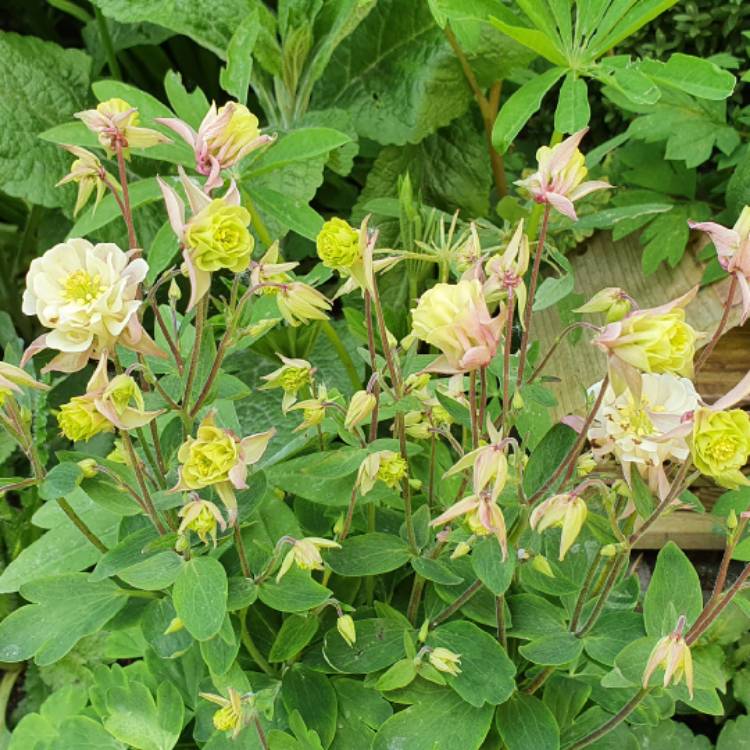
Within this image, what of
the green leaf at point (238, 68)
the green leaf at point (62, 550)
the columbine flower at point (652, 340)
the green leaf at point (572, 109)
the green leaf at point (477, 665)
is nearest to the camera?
the columbine flower at point (652, 340)

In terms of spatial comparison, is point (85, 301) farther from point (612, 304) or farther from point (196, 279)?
point (612, 304)

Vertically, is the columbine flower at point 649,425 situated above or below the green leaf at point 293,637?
above

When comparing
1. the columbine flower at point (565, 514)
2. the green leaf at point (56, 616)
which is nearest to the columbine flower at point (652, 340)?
the columbine flower at point (565, 514)

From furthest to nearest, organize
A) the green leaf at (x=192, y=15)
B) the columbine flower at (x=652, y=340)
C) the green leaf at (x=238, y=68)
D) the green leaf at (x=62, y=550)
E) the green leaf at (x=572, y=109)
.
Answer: the green leaf at (x=192, y=15) < the green leaf at (x=238, y=68) < the green leaf at (x=572, y=109) < the green leaf at (x=62, y=550) < the columbine flower at (x=652, y=340)

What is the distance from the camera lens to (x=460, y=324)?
0.50m

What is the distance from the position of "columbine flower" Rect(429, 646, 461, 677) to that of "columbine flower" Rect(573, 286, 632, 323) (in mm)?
270

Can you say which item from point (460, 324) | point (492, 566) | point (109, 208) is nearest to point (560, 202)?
point (460, 324)

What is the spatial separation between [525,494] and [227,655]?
0.24 meters

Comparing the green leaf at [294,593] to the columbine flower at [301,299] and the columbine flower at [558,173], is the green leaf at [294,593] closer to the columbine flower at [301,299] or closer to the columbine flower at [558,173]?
the columbine flower at [301,299]

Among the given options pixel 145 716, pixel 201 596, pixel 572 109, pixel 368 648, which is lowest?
pixel 145 716

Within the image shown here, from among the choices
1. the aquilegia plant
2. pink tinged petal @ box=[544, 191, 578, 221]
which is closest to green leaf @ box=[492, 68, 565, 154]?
the aquilegia plant

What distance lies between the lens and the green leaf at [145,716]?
0.78 metres

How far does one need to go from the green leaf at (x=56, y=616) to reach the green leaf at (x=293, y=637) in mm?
124

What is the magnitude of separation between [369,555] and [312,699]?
134 millimetres
